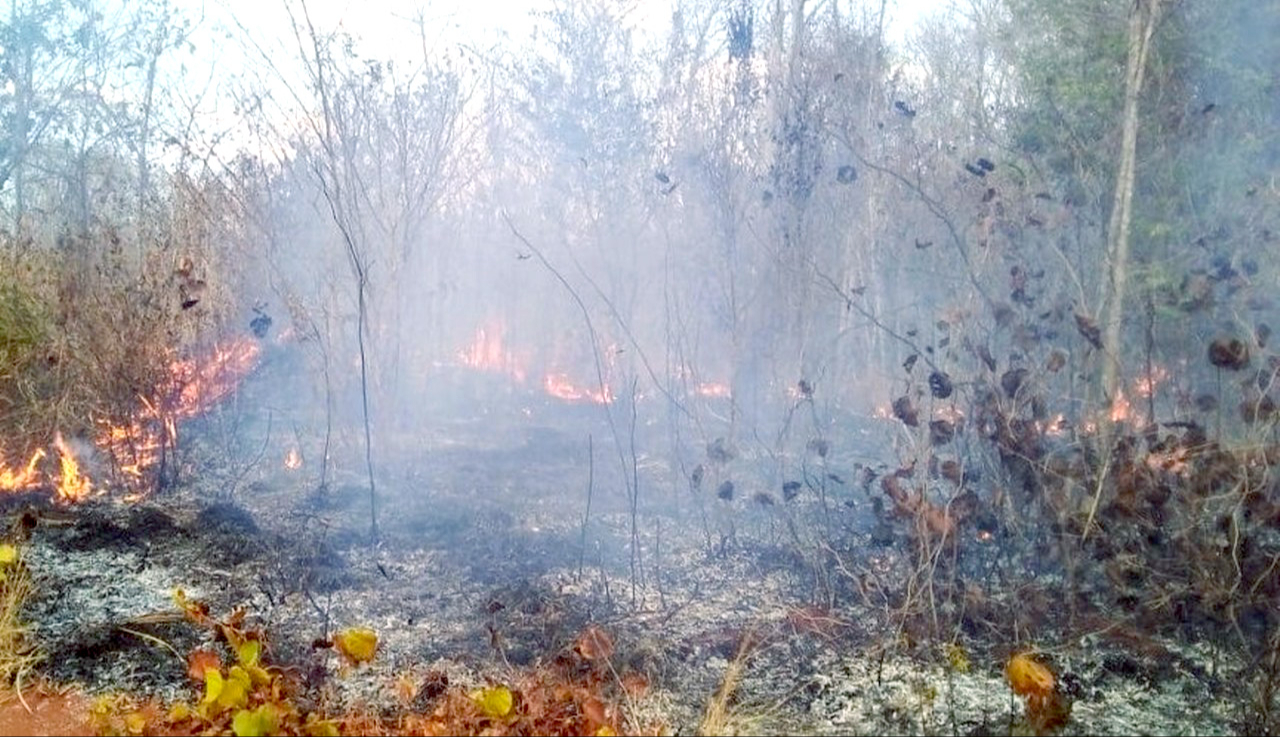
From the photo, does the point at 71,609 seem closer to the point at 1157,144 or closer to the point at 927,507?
the point at 927,507

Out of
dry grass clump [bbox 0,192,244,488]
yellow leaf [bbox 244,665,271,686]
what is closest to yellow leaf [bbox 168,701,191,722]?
yellow leaf [bbox 244,665,271,686]

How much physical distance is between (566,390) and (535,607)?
24.8 feet

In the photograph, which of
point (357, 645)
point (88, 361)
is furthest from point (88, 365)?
point (357, 645)

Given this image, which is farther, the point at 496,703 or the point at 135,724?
the point at 135,724

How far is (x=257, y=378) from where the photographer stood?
980 centimetres

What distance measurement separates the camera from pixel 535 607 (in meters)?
4.45

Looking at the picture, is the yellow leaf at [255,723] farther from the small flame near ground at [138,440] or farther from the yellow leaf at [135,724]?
the small flame near ground at [138,440]

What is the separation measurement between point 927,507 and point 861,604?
0.90 metres

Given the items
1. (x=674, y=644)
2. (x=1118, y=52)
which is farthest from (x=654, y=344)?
(x=674, y=644)

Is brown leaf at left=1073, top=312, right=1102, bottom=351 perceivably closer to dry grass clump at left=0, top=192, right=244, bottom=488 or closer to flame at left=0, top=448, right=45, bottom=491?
dry grass clump at left=0, top=192, right=244, bottom=488

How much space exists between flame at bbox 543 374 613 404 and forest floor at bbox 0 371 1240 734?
4.42 m

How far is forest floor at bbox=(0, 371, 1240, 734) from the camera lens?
3570mm

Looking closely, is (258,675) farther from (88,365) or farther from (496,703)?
(88,365)

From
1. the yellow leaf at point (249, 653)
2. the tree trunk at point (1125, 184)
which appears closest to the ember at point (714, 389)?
the tree trunk at point (1125, 184)
